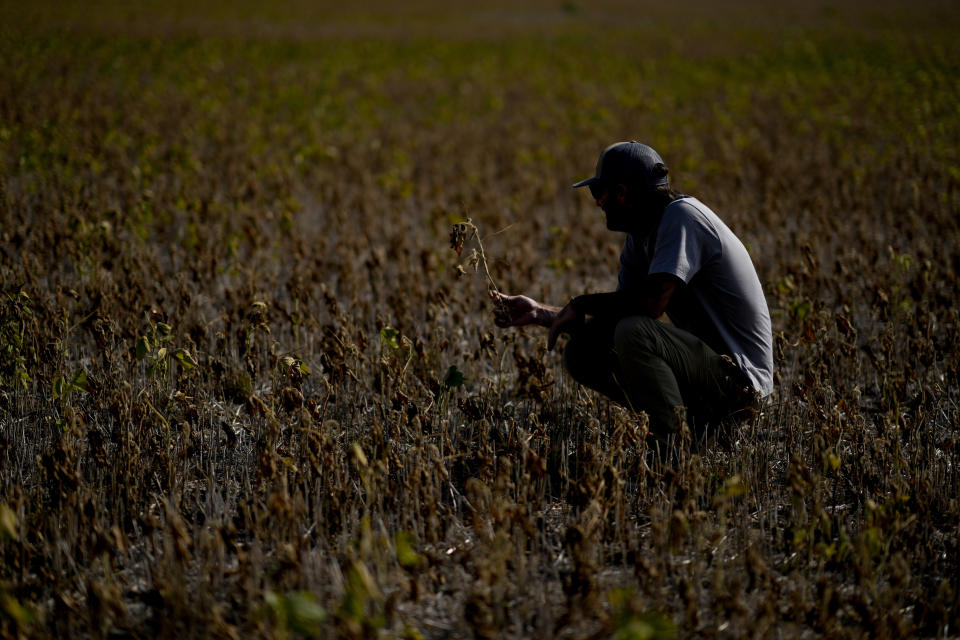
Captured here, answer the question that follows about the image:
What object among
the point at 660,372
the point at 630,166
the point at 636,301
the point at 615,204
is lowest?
the point at 660,372

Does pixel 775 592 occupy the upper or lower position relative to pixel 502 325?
lower

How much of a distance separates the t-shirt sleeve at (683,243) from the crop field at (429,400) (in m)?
0.62

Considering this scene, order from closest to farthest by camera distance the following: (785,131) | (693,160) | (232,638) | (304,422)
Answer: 1. (232,638)
2. (304,422)
3. (693,160)
4. (785,131)

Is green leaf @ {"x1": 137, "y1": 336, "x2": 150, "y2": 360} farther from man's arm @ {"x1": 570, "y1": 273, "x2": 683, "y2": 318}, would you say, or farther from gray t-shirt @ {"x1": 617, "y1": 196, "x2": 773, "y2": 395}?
gray t-shirt @ {"x1": 617, "y1": 196, "x2": 773, "y2": 395}

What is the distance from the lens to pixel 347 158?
9.49m

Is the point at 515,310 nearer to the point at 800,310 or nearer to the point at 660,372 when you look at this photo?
the point at 660,372

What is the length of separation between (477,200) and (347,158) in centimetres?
253

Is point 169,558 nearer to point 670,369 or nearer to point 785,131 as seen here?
point 670,369

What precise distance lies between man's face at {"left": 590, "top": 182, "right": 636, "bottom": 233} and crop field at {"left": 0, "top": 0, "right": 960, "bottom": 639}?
0.55m

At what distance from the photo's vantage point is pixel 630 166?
3.32 metres

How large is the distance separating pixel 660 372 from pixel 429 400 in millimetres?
1174

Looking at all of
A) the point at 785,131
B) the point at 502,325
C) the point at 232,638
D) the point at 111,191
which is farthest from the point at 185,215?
the point at 785,131

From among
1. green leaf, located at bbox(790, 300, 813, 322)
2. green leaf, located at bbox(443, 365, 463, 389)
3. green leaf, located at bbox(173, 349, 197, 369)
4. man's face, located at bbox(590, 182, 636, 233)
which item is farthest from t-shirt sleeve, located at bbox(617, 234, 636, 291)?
green leaf, located at bbox(173, 349, 197, 369)

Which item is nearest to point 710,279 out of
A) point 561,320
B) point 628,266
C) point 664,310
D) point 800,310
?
point 664,310
